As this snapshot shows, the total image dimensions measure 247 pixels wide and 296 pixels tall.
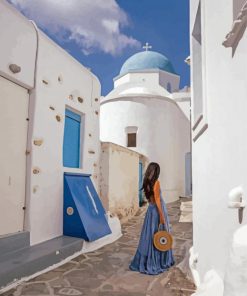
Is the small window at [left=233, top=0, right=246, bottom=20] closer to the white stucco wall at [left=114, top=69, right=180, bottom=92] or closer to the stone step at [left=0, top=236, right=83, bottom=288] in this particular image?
the stone step at [left=0, top=236, right=83, bottom=288]

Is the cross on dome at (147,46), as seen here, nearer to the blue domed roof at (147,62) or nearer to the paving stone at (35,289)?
the blue domed roof at (147,62)

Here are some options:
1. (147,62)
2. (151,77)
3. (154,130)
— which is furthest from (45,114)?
(147,62)

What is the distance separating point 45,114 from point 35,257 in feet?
9.16

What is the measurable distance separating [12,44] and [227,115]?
161 inches

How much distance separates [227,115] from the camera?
2.48 m

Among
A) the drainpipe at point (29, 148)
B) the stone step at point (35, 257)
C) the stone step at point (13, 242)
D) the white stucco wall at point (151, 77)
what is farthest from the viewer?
the white stucco wall at point (151, 77)

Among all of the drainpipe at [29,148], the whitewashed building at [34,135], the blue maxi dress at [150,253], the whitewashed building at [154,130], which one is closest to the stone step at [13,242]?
the whitewashed building at [34,135]

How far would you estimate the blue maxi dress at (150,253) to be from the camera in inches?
182

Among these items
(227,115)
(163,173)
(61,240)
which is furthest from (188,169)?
(227,115)

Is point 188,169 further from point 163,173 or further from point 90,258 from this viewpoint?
point 90,258

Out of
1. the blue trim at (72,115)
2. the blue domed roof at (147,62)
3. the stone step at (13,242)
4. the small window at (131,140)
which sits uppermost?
the blue domed roof at (147,62)

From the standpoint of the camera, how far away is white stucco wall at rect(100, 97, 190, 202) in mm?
15438

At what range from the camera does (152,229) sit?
186 inches

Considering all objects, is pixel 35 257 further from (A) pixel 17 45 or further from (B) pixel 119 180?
(B) pixel 119 180
